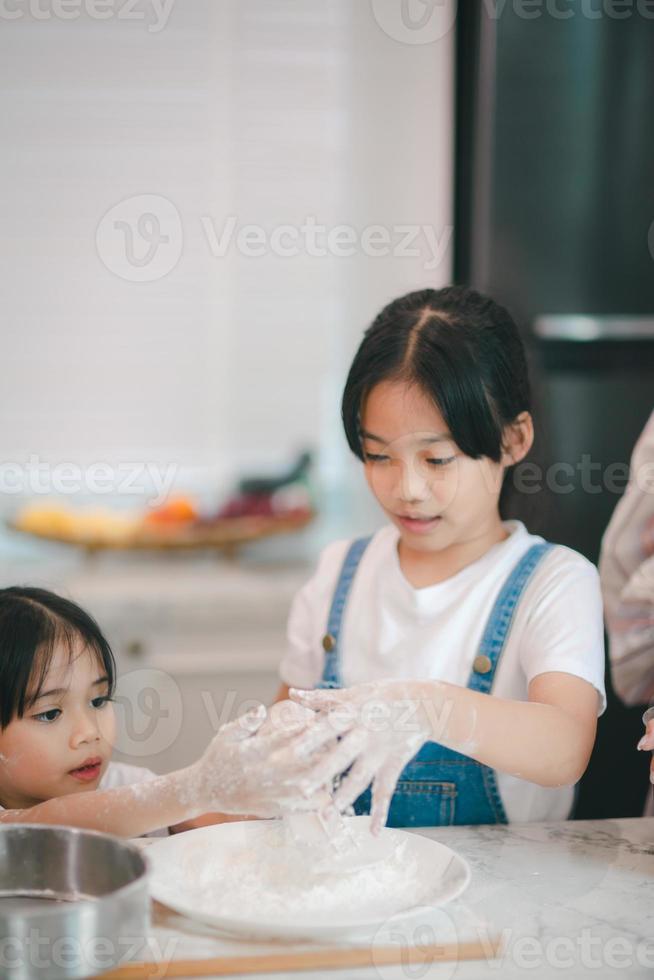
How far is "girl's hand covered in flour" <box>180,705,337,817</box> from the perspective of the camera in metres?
0.95

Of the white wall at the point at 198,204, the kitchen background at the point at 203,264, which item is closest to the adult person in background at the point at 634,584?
the kitchen background at the point at 203,264

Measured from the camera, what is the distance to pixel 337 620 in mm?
1458

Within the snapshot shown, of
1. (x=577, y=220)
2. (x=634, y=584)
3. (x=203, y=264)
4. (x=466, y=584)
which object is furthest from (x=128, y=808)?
(x=203, y=264)

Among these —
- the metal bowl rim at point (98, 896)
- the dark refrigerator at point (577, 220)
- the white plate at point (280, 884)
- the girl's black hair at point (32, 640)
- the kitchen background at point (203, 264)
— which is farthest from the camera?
the kitchen background at point (203, 264)

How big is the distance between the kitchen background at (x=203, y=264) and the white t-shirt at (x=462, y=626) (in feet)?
3.28

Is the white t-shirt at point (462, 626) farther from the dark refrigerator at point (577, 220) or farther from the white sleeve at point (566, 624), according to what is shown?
the dark refrigerator at point (577, 220)

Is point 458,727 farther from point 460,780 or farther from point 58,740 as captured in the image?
point 58,740

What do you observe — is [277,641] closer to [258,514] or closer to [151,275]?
[258,514]

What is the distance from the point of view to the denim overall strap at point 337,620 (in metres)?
1.44

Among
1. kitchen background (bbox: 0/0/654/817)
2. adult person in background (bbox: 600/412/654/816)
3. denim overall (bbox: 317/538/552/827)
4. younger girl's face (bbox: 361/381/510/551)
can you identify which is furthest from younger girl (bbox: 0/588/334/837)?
kitchen background (bbox: 0/0/654/817)

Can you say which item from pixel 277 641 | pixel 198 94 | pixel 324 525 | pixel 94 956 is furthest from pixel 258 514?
pixel 94 956

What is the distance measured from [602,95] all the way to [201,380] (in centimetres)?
113

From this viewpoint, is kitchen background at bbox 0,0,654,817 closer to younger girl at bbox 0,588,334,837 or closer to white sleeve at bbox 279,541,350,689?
white sleeve at bbox 279,541,350,689

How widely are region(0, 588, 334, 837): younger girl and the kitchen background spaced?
46.4 inches
